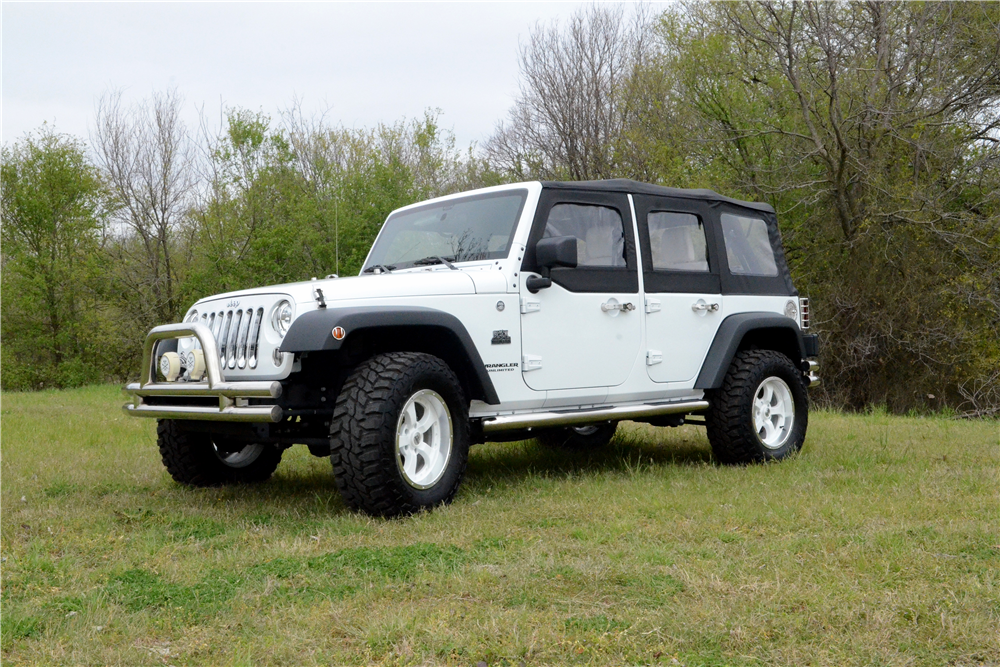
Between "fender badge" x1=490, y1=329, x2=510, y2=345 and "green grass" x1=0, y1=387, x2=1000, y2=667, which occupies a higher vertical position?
"fender badge" x1=490, y1=329, x2=510, y2=345

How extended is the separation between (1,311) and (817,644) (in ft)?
87.6

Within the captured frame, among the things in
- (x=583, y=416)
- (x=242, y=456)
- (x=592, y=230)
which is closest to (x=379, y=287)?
(x=583, y=416)

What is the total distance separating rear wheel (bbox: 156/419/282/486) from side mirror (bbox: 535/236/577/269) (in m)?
2.19

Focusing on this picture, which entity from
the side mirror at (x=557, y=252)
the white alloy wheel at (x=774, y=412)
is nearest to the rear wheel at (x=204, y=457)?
the side mirror at (x=557, y=252)

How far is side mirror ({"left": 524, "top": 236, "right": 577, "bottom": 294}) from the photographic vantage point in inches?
209

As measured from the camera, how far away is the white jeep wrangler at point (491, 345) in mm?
4680

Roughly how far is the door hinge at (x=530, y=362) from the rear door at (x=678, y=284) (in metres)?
1.04

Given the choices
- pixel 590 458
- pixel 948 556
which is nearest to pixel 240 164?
pixel 590 458

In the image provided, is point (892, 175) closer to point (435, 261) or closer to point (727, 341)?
point (727, 341)

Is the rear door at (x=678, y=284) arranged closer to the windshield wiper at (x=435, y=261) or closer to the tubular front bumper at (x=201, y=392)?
the windshield wiper at (x=435, y=261)

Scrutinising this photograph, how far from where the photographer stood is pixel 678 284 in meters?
6.48

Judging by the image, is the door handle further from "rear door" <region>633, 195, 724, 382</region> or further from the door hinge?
the door hinge

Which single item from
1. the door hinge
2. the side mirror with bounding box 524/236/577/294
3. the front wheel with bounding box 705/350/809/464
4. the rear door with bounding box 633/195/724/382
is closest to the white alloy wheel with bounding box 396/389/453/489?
the door hinge

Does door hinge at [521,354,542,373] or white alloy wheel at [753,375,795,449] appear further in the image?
white alloy wheel at [753,375,795,449]
